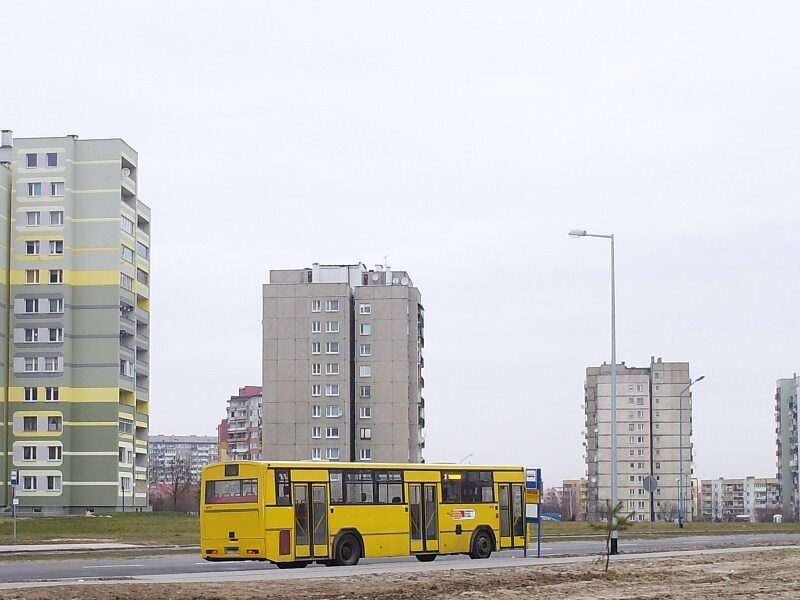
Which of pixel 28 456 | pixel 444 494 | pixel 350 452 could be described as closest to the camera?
pixel 444 494

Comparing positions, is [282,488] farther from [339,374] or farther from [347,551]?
[339,374]

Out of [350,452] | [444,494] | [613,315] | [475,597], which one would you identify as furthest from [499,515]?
[350,452]

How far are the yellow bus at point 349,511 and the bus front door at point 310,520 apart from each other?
0.02 metres

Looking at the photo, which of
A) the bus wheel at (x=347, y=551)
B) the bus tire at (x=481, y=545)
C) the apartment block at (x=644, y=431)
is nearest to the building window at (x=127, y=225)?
the bus tire at (x=481, y=545)

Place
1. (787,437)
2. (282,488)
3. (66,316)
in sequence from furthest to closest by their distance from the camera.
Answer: (787,437), (66,316), (282,488)

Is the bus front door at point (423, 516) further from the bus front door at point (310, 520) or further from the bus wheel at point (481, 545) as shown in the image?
the bus front door at point (310, 520)

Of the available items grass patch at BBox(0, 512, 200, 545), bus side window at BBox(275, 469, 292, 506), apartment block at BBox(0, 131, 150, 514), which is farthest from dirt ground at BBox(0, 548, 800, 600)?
apartment block at BBox(0, 131, 150, 514)

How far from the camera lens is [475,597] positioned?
69.7ft

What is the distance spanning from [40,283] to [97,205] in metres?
7.21

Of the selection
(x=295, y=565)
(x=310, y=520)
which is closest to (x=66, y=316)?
(x=295, y=565)

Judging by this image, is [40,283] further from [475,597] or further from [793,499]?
[793,499]

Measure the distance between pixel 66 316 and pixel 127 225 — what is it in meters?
8.58

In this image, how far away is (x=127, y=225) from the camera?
335ft

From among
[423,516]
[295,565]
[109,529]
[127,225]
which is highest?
[127,225]
